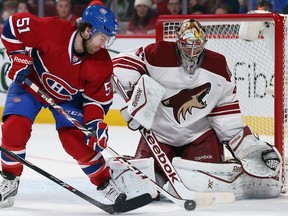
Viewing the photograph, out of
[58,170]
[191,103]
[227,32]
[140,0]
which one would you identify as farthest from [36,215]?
[140,0]

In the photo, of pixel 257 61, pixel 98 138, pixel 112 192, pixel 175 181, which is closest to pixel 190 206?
pixel 175 181

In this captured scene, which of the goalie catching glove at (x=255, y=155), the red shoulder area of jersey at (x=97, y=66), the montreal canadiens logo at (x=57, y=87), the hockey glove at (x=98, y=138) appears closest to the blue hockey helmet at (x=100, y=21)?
the red shoulder area of jersey at (x=97, y=66)

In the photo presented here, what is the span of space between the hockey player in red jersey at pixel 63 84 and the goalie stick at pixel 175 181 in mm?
262

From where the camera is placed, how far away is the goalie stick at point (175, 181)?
4.00m

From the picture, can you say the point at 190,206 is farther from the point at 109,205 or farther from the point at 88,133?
the point at 88,133

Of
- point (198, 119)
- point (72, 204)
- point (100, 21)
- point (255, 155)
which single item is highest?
point (100, 21)

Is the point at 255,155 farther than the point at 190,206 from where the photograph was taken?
Yes

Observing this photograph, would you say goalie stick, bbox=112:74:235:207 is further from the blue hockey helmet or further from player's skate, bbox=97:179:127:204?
the blue hockey helmet

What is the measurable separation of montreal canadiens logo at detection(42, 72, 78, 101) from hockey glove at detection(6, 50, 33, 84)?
102 millimetres

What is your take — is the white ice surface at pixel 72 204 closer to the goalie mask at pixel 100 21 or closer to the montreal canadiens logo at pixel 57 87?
the montreal canadiens logo at pixel 57 87

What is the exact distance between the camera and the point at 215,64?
423 cm

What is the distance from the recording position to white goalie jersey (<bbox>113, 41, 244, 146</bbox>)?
4211mm

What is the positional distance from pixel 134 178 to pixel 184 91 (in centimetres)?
46

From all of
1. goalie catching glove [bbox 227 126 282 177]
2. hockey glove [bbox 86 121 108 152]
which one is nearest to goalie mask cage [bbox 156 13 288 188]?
goalie catching glove [bbox 227 126 282 177]
